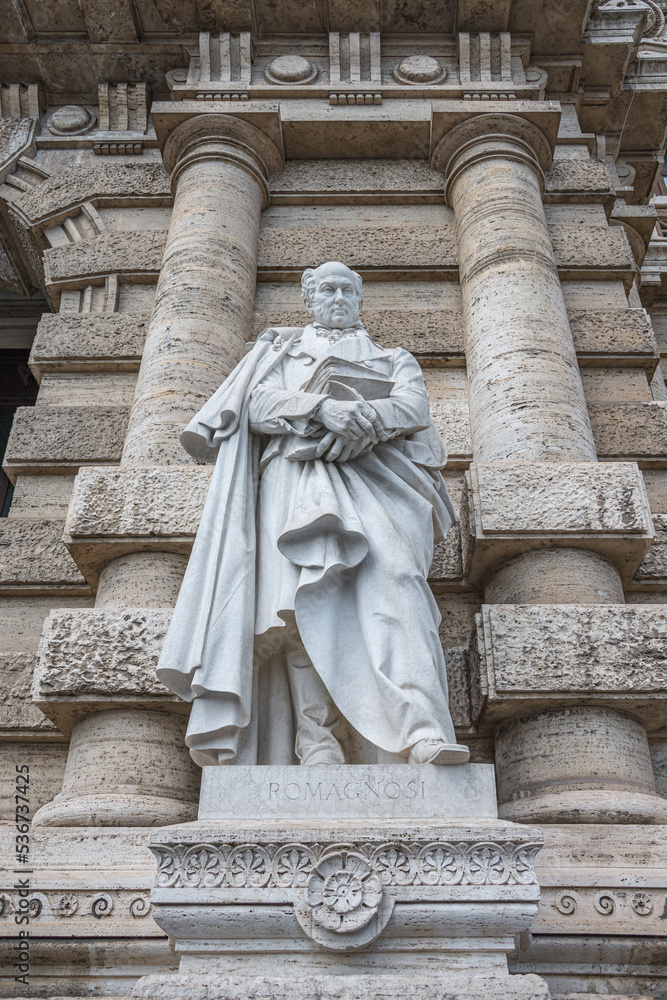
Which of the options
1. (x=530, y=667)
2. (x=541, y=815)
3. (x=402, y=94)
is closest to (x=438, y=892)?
(x=541, y=815)

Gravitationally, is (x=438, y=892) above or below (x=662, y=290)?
below

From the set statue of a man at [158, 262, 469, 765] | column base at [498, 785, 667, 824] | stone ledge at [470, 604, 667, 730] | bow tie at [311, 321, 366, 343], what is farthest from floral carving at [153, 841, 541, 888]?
bow tie at [311, 321, 366, 343]

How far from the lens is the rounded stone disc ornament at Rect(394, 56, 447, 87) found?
818 centimetres

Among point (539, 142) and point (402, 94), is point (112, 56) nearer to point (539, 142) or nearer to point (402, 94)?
point (402, 94)

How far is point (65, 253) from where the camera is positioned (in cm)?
781

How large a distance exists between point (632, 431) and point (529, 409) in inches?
42.8

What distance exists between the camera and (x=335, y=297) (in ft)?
16.1

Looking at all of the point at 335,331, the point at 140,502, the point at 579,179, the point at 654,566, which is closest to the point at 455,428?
the point at 654,566

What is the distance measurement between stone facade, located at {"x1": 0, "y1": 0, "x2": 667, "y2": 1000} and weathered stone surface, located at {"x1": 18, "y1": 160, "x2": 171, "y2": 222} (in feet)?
0.14

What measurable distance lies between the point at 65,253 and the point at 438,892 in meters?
6.21

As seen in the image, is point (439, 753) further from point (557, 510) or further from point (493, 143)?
point (493, 143)

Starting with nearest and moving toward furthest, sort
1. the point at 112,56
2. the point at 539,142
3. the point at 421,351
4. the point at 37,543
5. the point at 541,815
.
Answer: the point at 541,815 → the point at 37,543 → the point at 421,351 → the point at 539,142 → the point at 112,56

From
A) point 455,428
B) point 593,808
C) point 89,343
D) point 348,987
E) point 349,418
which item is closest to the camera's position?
point 348,987

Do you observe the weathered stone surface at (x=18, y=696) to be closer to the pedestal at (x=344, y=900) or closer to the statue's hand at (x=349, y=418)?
the pedestal at (x=344, y=900)
